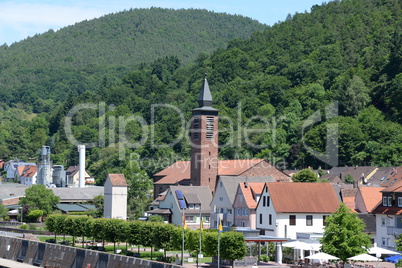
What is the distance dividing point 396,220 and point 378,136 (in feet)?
236

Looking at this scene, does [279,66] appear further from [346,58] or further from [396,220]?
[396,220]

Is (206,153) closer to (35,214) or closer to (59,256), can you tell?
(35,214)

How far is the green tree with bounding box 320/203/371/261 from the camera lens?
54469mm

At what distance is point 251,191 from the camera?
82375 millimetres

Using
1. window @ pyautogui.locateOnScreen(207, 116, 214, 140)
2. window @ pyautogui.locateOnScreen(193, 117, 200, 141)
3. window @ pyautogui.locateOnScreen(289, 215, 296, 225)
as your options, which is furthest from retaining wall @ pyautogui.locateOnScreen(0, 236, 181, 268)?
window @ pyautogui.locateOnScreen(207, 116, 214, 140)

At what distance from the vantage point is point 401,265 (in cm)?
4475

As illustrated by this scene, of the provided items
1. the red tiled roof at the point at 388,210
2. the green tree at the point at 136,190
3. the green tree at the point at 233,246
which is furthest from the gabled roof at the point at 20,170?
the green tree at the point at 233,246

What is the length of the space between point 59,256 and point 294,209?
80.7ft

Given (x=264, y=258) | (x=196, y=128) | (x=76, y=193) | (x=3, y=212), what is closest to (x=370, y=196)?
(x=264, y=258)

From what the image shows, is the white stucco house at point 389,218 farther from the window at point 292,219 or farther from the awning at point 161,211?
the awning at point 161,211

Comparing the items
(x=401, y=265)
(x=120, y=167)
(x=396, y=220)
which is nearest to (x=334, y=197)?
(x=396, y=220)

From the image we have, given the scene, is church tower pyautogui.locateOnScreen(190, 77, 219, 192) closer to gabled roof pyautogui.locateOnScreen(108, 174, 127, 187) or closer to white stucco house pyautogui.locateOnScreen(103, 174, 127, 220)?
gabled roof pyautogui.locateOnScreen(108, 174, 127, 187)

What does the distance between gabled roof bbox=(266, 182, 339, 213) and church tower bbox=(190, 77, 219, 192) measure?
30.2m

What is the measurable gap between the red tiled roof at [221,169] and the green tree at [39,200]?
17953mm
